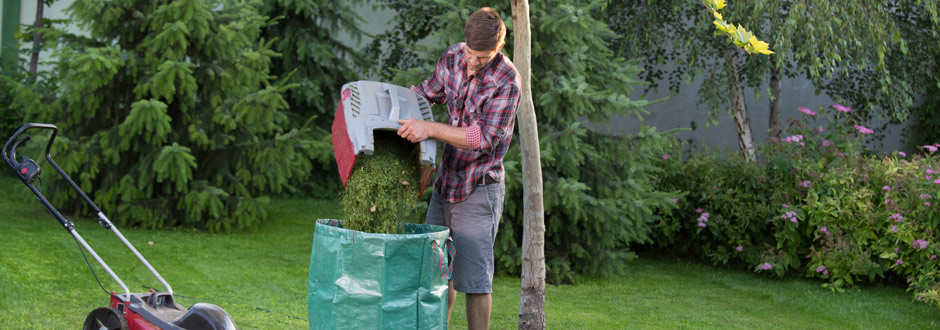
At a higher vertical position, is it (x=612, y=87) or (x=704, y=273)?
(x=612, y=87)

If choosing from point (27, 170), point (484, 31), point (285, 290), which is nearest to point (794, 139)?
point (285, 290)

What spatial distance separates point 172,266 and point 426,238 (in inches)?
122

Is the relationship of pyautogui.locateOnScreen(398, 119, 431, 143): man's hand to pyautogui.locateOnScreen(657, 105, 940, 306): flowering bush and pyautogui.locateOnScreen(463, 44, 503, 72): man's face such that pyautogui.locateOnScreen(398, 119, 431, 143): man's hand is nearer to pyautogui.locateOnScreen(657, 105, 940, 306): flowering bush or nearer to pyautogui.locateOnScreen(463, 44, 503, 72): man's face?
pyautogui.locateOnScreen(463, 44, 503, 72): man's face

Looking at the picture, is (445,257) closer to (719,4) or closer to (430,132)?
(430,132)

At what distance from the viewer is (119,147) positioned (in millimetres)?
6355

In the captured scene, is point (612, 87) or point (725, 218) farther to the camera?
point (725, 218)

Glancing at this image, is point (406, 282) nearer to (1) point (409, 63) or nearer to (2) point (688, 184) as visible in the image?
(2) point (688, 184)

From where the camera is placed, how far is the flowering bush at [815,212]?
5.28 m

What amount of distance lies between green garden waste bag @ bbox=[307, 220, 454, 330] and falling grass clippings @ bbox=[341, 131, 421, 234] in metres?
0.20

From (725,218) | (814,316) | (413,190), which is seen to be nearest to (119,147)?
(413,190)

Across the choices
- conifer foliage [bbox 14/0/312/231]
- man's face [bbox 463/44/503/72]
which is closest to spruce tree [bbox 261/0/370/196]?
conifer foliage [bbox 14/0/312/231]

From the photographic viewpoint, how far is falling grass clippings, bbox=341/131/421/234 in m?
2.93

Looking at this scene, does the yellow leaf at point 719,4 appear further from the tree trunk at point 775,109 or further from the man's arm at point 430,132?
the tree trunk at point 775,109

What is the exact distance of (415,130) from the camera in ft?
9.39
